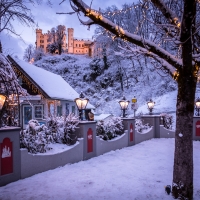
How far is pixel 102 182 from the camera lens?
613 cm

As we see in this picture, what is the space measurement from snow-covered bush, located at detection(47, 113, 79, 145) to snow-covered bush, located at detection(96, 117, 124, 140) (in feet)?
6.98

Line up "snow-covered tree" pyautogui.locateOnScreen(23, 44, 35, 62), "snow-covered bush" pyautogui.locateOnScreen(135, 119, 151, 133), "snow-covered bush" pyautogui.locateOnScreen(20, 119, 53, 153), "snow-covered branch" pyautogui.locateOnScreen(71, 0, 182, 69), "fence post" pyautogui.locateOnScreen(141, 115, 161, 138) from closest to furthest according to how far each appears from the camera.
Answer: "snow-covered branch" pyautogui.locateOnScreen(71, 0, 182, 69)
"snow-covered bush" pyautogui.locateOnScreen(20, 119, 53, 153)
"snow-covered bush" pyautogui.locateOnScreen(135, 119, 151, 133)
"fence post" pyautogui.locateOnScreen(141, 115, 161, 138)
"snow-covered tree" pyautogui.locateOnScreen(23, 44, 35, 62)

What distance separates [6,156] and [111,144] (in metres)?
5.73

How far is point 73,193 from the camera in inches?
211

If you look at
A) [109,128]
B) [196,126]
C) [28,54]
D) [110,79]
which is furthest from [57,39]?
[109,128]

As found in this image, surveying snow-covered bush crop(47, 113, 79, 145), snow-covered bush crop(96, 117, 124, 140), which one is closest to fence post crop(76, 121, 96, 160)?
snow-covered bush crop(47, 113, 79, 145)

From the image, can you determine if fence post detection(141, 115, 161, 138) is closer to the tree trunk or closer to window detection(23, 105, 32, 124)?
window detection(23, 105, 32, 124)

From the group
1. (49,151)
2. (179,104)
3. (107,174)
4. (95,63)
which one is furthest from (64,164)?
(95,63)

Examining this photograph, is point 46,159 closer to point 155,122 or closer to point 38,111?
point 155,122

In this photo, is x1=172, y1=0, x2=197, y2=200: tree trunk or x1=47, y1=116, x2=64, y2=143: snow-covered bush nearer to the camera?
x1=172, y1=0, x2=197, y2=200: tree trunk

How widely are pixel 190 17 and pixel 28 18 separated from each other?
758cm

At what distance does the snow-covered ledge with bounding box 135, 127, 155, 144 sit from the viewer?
13691 mm

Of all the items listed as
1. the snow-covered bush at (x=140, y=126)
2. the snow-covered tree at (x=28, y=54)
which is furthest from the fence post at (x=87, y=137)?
the snow-covered tree at (x=28, y=54)

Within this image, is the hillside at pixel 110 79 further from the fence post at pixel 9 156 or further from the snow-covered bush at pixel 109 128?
the fence post at pixel 9 156
